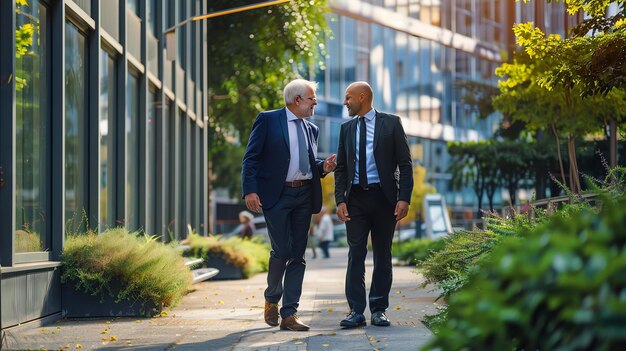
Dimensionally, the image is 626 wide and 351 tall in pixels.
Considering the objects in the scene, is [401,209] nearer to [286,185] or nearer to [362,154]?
[362,154]

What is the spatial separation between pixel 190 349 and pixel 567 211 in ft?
8.35

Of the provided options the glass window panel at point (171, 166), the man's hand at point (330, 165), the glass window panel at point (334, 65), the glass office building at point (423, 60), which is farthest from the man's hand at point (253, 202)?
the glass window panel at point (334, 65)

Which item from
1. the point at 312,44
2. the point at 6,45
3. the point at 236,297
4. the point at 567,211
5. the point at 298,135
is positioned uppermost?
the point at 312,44

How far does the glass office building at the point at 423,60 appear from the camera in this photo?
53000 mm

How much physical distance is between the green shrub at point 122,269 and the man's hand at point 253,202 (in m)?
2.04

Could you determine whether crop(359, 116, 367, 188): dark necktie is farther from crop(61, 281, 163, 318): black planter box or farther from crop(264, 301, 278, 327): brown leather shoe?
crop(61, 281, 163, 318): black planter box

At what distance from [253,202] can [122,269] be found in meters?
2.18

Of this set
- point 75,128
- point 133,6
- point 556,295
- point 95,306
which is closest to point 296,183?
point 95,306

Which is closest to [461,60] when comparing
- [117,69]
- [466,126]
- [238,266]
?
[466,126]

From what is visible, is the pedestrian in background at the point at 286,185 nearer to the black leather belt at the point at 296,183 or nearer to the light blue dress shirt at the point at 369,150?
the black leather belt at the point at 296,183

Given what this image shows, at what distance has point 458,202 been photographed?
6469 cm

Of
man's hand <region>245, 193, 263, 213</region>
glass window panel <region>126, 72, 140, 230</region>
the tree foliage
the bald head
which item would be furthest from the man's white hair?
the tree foliage

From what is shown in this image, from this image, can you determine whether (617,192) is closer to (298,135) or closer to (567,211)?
(567,211)

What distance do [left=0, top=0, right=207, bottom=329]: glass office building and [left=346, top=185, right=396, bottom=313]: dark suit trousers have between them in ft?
8.62
